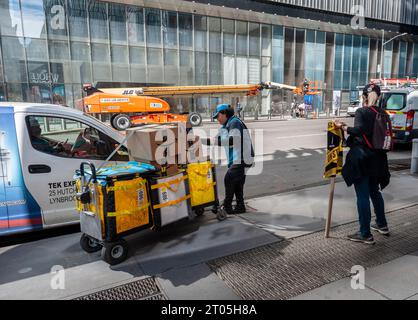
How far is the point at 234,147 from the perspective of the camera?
5.39 metres

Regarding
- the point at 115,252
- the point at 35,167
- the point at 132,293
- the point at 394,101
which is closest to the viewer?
the point at 132,293

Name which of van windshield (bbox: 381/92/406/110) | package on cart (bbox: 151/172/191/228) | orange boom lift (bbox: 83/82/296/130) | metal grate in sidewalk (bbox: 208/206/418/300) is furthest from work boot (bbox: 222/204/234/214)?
orange boom lift (bbox: 83/82/296/130)

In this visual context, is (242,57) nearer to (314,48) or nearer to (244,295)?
(314,48)

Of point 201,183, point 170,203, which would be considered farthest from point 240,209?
point 170,203

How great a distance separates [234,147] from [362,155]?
1.91 meters

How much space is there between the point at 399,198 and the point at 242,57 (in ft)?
92.8

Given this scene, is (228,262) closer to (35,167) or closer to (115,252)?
(115,252)

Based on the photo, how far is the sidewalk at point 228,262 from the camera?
335cm

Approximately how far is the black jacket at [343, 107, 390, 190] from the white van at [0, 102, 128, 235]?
3411mm

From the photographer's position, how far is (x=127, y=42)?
27.0 m

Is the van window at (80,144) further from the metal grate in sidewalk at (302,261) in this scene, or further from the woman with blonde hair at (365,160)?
the woman with blonde hair at (365,160)

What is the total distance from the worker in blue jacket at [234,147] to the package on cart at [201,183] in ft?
1.43

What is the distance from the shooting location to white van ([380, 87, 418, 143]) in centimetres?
1135
